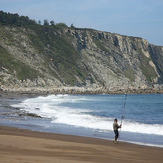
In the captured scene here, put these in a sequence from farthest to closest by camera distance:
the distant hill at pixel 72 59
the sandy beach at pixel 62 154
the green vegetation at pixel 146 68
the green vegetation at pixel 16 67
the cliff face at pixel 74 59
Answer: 1. the green vegetation at pixel 146 68
2. the cliff face at pixel 74 59
3. the distant hill at pixel 72 59
4. the green vegetation at pixel 16 67
5. the sandy beach at pixel 62 154

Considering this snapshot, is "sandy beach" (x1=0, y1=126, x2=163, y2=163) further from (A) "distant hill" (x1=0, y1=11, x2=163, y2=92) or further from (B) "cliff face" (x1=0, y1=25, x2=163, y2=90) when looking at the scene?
(B) "cliff face" (x1=0, y1=25, x2=163, y2=90)

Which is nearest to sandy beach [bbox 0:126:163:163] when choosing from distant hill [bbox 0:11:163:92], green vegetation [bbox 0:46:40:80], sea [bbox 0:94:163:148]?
sea [bbox 0:94:163:148]

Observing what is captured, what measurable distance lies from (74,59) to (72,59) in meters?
1.03

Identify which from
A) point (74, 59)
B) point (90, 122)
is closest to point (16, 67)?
point (74, 59)

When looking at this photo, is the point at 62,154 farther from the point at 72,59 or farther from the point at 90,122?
the point at 72,59

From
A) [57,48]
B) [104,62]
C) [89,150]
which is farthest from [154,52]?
[89,150]

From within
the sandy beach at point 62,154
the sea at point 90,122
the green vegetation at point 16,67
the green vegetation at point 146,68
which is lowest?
the sea at point 90,122

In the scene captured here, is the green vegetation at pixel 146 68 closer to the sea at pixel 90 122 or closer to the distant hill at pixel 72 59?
the distant hill at pixel 72 59

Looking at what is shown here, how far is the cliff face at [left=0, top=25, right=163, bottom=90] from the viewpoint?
351ft

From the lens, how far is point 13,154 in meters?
8.02

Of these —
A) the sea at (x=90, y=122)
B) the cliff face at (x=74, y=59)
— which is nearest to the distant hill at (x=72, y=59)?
the cliff face at (x=74, y=59)

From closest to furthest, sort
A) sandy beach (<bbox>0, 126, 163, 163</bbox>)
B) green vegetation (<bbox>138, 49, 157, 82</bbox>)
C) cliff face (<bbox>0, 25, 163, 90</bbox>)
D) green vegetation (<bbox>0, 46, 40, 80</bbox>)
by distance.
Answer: sandy beach (<bbox>0, 126, 163, 163</bbox>), green vegetation (<bbox>0, 46, 40, 80</bbox>), cliff face (<bbox>0, 25, 163, 90</bbox>), green vegetation (<bbox>138, 49, 157, 82</bbox>)

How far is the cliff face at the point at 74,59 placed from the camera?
10694cm

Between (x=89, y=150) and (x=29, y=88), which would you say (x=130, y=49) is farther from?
(x=89, y=150)
